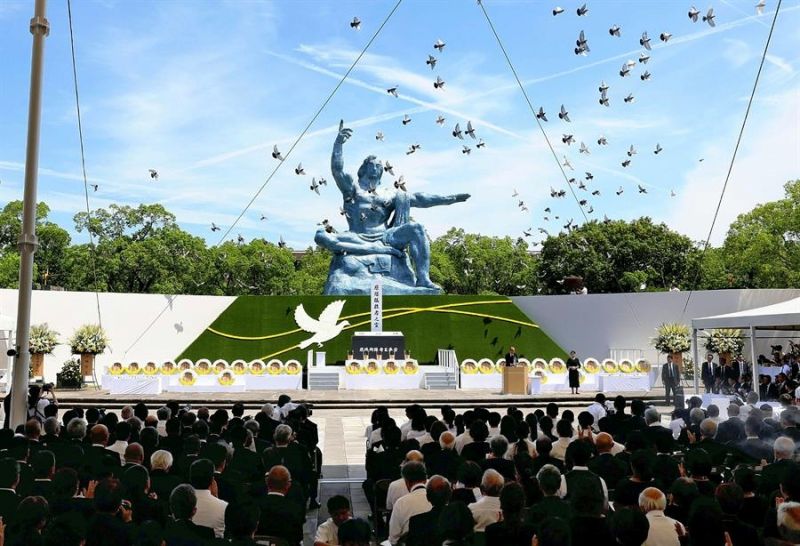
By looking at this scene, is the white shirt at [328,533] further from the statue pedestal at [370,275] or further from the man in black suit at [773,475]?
the statue pedestal at [370,275]

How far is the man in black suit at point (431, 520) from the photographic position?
14.0 feet

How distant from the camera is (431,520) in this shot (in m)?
4.61

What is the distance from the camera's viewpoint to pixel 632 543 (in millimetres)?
3768

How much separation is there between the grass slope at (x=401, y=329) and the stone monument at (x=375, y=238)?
224 cm

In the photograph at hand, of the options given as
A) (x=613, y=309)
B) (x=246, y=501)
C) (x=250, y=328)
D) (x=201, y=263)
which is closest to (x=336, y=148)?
(x=250, y=328)

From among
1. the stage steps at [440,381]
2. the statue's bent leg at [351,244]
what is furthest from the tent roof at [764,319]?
the statue's bent leg at [351,244]

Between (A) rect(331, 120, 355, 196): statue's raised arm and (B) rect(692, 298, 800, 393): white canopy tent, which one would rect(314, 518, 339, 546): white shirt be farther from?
(A) rect(331, 120, 355, 196): statue's raised arm

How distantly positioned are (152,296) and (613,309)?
19.6 metres

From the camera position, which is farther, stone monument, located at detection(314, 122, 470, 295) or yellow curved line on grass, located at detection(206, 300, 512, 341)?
stone monument, located at detection(314, 122, 470, 295)

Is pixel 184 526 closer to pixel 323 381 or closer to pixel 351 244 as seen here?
pixel 323 381

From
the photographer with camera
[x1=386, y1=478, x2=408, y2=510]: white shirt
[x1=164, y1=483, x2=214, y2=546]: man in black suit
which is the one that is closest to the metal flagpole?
the photographer with camera

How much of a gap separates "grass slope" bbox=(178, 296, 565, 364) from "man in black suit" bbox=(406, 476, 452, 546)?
2643 cm

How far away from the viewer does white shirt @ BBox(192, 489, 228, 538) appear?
199 inches

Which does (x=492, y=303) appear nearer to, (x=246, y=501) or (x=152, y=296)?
(x=152, y=296)
